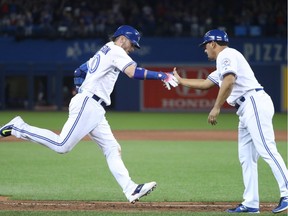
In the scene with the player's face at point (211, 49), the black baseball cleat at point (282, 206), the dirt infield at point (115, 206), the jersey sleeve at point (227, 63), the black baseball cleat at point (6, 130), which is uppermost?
the player's face at point (211, 49)

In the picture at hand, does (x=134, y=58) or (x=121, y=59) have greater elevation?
(x=121, y=59)

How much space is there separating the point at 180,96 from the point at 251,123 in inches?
937

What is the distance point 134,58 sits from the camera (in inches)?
1217

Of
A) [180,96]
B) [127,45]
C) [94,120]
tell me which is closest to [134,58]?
[180,96]

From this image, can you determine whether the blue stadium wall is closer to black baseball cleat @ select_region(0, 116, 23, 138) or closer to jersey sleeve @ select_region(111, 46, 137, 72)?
black baseball cleat @ select_region(0, 116, 23, 138)

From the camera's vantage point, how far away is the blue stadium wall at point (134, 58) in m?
30.7

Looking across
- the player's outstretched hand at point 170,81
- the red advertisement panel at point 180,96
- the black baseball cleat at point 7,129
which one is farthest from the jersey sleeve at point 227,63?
the red advertisement panel at point 180,96

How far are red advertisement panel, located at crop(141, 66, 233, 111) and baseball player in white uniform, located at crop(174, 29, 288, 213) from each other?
23.0m

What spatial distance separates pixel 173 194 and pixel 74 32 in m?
21.9

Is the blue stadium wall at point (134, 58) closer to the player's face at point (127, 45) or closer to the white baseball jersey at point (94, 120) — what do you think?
the player's face at point (127, 45)

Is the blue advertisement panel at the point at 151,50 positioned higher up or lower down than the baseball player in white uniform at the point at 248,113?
lower down

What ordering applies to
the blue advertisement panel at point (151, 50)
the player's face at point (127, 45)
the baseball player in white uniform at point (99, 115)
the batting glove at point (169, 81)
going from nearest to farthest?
the batting glove at point (169, 81) < the baseball player in white uniform at point (99, 115) < the player's face at point (127, 45) < the blue advertisement panel at point (151, 50)

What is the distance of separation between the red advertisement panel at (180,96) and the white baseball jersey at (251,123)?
75.4ft

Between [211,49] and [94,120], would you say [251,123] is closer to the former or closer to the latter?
[211,49]
